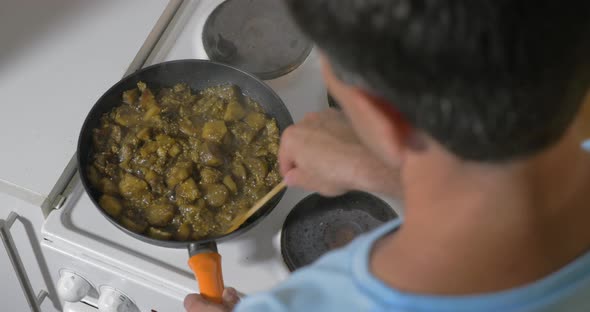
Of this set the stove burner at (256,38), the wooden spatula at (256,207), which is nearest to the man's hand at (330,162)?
the wooden spatula at (256,207)

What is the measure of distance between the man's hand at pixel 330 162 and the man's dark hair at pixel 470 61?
0.33 m

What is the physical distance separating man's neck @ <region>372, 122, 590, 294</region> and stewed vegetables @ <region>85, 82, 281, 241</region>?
43 centimetres

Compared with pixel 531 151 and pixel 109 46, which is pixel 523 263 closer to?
pixel 531 151

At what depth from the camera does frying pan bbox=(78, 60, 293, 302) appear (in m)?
0.85

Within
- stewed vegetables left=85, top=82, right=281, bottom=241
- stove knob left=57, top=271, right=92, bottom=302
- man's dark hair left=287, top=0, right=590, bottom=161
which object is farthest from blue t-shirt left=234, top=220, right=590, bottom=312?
stove knob left=57, top=271, right=92, bottom=302

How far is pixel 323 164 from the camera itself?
2.69 feet

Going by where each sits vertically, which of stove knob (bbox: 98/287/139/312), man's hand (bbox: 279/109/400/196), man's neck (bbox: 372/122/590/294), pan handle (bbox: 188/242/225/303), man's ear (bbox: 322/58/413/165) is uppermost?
man's ear (bbox: 322/58/413/165)

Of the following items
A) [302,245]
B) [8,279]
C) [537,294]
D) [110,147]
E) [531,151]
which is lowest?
[8,279]

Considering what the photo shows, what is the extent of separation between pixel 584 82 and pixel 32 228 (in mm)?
836

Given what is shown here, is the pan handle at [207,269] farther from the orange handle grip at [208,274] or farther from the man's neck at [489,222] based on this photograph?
the man's neck at [489,222]

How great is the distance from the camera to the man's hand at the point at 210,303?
32.4 inches

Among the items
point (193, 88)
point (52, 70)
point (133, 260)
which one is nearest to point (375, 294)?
point (133, 260)

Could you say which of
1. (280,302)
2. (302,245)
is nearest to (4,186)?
(302,245)

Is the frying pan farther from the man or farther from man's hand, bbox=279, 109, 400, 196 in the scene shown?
the man
